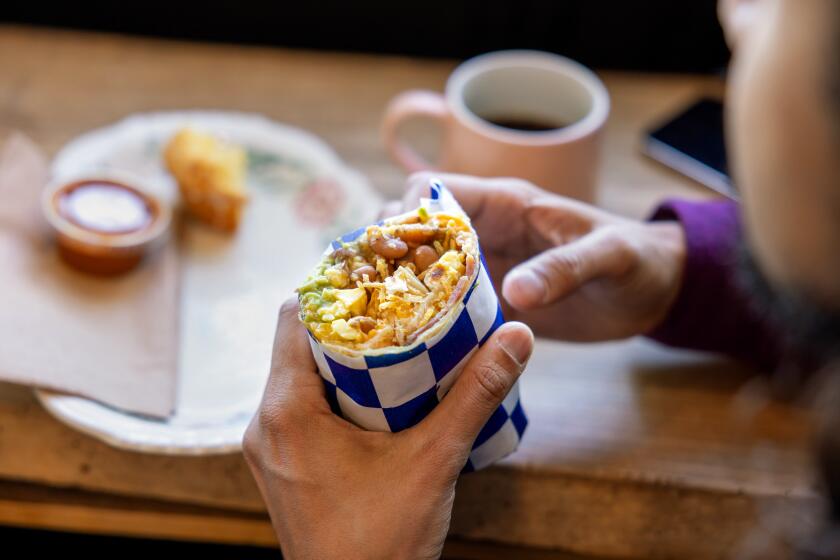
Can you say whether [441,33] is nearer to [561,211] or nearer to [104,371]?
[561,211]

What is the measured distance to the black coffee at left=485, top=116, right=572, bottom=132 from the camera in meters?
1.30

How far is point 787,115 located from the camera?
27.4 inches

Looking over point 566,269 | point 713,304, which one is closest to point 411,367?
point 566,269

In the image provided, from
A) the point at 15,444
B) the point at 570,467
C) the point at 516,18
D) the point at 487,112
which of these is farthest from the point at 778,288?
the point at 516,18

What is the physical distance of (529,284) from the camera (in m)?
0.99

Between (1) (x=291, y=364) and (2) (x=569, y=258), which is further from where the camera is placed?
(2) (x=569, y=258)

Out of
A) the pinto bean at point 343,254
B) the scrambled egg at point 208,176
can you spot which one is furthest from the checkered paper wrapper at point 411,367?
the scrambled egg at point 208,176

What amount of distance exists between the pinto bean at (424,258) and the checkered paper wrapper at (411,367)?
42 millimetres

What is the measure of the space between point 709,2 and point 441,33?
46cm

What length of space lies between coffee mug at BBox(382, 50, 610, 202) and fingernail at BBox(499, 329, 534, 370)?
1.33 feet

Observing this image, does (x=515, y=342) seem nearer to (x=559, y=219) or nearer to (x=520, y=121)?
(x=559, y=219)

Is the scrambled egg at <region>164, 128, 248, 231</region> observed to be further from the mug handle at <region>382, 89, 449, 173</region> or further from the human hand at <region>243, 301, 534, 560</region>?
the human hand at <region>243, 301, 534, 560</region>

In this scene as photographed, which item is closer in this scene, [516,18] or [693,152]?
[693,152]

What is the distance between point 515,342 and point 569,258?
23cm
